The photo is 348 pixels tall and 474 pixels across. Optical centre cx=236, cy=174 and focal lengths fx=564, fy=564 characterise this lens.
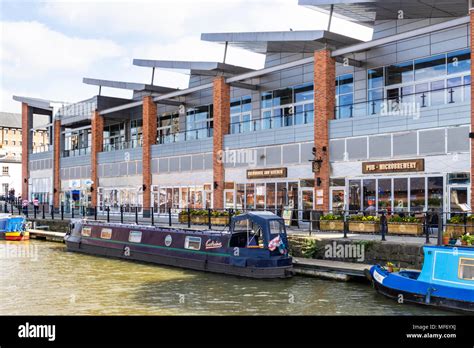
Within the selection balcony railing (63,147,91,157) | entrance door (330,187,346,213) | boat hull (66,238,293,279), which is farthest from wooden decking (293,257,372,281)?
balcony railing (63,147,91,157)

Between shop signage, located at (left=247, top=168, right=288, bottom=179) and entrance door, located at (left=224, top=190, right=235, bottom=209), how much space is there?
68.3 inches

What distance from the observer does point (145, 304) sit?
14430 millimetres

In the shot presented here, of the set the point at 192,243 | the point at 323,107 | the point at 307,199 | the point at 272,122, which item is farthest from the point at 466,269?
the point at 272,122

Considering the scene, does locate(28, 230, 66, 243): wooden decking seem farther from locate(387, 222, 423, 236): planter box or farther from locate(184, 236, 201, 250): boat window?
locate(387, 222, 423, 236): planter box

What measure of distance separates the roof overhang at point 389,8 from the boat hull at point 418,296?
13.6m

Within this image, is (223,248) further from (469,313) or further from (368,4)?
(368,4)

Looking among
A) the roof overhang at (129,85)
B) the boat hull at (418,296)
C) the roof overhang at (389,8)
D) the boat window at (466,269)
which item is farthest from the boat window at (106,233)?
the boat window at (466,269)

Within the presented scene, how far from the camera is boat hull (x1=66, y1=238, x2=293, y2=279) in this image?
1794 cm

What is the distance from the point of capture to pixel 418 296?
14.0 metres

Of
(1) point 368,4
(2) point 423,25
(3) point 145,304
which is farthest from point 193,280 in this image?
(2) point 423,25

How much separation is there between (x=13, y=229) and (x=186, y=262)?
16740 mm

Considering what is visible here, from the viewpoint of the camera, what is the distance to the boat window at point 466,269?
13531mm

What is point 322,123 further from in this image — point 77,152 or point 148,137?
point 77,152
